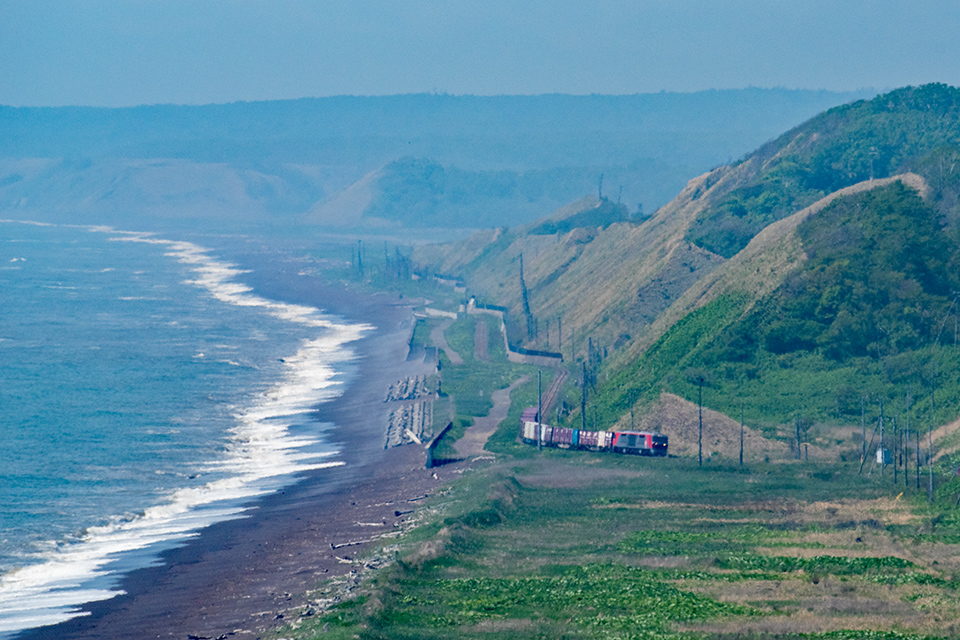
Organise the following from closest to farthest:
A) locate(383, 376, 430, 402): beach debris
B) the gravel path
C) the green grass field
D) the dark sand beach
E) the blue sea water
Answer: the green grass field < the dark sand beach < the blue sea water < the gravel path < locate(383, 376, 430, 402): beach debris

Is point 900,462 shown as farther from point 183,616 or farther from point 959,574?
point 183,616

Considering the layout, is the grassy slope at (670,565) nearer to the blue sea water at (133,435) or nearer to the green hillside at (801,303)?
the green hillside at (801,303)

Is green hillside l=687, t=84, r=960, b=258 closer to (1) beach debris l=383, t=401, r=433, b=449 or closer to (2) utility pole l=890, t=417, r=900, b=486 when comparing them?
(1) beach debris l=383, t=401, r=433, b=449

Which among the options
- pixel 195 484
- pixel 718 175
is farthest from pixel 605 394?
pixel 718 175

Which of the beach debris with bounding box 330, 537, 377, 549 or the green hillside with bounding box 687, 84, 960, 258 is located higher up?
the green hillside with bounding box 687, 84, 960, 258

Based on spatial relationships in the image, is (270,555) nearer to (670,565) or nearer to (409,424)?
(670,565)

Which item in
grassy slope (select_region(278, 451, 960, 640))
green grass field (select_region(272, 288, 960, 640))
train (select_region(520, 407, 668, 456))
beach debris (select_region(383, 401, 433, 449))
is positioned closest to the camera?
grassy slope (select_region(278, 451, 960, 640))

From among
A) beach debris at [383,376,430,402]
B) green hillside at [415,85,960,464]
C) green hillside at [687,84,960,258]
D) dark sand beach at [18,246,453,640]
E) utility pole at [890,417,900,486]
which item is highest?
green hillside at [687,84,960,258]

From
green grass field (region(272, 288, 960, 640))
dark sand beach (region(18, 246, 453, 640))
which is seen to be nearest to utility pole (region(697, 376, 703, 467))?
green grass field (region(272, 288, 960, 640))

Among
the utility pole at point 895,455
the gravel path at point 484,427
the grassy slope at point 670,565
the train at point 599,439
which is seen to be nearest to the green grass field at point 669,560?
the grassy slope at point 670,565

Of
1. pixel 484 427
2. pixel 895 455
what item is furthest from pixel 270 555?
pixel 895 455
